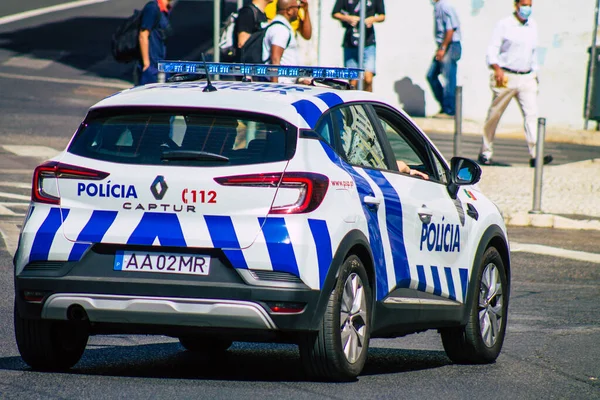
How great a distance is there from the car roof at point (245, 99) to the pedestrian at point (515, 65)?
458 inches

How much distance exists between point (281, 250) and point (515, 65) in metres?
12.9

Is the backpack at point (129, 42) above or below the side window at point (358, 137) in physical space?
below

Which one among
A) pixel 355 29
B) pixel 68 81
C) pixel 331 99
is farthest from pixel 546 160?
pixel 331 99

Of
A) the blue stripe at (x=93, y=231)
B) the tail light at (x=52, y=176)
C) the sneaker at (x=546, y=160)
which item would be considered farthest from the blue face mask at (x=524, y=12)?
the blue stripe at (x=93, y=231)

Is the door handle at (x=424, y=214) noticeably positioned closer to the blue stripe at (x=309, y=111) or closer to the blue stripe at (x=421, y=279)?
the blue stripe at (x=421, y=279)

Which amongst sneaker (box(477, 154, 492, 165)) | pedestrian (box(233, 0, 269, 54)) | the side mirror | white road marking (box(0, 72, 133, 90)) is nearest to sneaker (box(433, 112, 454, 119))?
sneaker (box(477, 154, 492, 165))

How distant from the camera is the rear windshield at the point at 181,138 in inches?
259

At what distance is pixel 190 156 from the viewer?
656 centimetres

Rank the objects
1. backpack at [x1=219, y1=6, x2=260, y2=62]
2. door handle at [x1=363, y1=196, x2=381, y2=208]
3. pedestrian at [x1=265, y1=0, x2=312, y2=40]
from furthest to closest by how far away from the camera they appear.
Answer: pedestrian at [x1=265, y1=0, x2=312, y2=40] → backpack at [x1=219, y1=6, x2=260, y2=62] → door handle at [x1=363, y1=196, x2=381, y2=208]

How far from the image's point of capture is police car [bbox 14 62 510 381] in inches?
251

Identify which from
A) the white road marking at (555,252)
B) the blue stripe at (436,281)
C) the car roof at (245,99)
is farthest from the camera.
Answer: the white road marking at (555,252)

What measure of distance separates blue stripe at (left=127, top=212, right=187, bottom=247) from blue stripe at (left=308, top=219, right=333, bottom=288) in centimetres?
60

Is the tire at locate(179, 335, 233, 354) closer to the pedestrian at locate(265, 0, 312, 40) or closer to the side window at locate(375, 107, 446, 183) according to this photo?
the side window at locate(375, 107, 446, 183)

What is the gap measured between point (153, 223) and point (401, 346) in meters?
2.80
